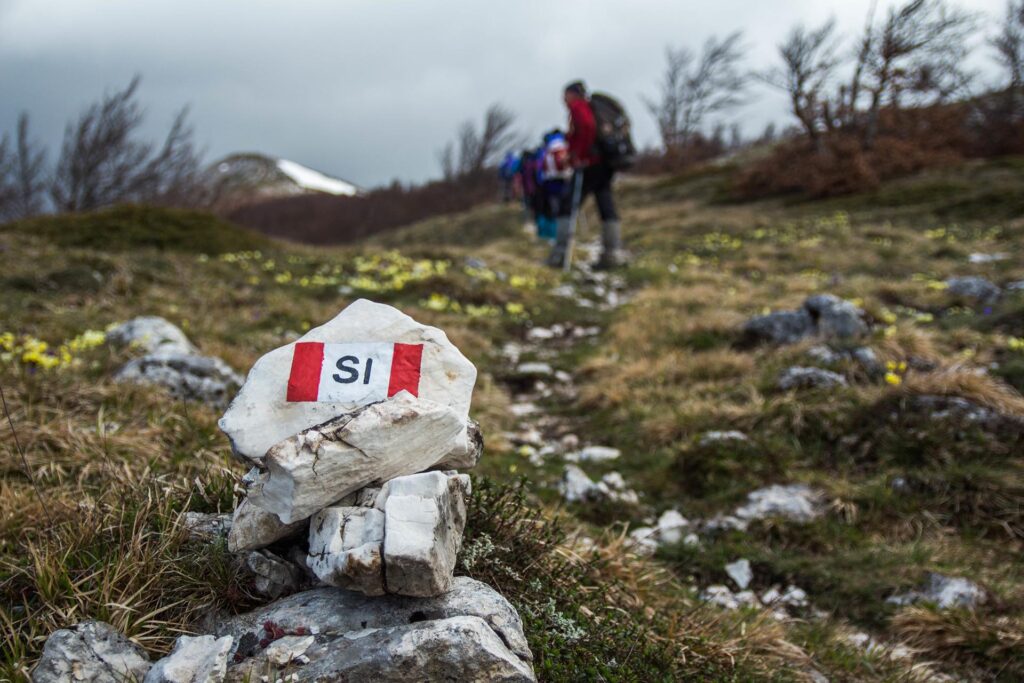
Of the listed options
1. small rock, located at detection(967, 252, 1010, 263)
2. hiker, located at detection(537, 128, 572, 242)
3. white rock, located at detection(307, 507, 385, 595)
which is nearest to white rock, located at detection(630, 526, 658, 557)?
white rock, located at detection(307, 507, 385, 595)

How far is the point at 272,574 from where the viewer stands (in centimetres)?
171

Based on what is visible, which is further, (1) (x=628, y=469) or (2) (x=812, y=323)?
(2) (x=812, y=323)

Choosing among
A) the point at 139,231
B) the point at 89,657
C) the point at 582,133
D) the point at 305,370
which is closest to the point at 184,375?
the point at 305,370

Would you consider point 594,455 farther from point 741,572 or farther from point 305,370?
point 305,370

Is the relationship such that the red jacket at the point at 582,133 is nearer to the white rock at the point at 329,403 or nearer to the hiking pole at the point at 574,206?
the hiking pole at the point at 574,206

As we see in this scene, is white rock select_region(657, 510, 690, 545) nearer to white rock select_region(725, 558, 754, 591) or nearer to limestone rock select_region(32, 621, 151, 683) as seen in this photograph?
white rock select_region(725, 558, 754, 591)

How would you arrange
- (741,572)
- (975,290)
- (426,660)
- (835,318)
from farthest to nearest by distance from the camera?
1. (975,290)
2. (835,318)
3. (741,572)
4. (426,660)

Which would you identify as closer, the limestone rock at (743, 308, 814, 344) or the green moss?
the limestone rock at (743, 308, 814, 344)

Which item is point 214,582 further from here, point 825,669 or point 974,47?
point 974,47

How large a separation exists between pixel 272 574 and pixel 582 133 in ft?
28.1

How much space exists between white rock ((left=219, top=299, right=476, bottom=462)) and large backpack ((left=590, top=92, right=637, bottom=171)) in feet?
25.5

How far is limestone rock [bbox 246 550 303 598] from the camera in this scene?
67.1 inches

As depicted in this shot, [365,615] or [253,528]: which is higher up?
[253,528]

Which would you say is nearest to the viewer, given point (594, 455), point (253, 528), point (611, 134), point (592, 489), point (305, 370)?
point (253, 528)
